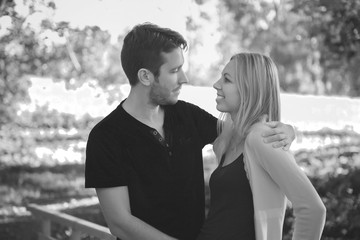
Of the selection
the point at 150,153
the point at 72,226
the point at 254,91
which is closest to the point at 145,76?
the point at 150,153

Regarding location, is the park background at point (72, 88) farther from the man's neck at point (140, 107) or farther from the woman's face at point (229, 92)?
the woman's face at point (229, 92)

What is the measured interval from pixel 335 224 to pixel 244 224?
3.69m

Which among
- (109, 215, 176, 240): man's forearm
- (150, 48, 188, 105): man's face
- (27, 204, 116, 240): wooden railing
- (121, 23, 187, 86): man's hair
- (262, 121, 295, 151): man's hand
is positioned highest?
(121, 23, 187, 86): man's hair

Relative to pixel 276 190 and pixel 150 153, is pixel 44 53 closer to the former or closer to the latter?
pixel 150 153

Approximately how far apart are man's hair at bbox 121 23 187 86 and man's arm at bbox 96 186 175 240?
44cm

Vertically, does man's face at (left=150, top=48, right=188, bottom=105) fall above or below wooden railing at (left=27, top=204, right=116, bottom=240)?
above

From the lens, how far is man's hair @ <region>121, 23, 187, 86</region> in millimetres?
2258

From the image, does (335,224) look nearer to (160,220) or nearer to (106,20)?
(106,20)

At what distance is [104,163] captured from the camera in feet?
6.87

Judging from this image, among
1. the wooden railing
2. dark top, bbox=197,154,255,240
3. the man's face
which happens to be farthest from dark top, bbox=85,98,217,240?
the wooden railing

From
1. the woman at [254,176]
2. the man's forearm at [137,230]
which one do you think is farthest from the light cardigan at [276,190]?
the man's forearm at [137,230]

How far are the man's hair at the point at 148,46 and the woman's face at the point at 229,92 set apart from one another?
278 mm

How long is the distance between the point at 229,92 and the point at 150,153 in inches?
14.3

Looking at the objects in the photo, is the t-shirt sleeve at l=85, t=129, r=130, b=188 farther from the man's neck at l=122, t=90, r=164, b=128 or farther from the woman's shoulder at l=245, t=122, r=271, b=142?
the woman's shoulder at l=245, t=122, r=271, b=142
